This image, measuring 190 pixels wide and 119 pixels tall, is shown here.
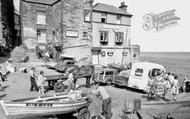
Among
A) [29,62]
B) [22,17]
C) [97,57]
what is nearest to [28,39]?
[22,17]

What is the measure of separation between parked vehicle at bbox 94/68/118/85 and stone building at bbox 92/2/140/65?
1380 cm

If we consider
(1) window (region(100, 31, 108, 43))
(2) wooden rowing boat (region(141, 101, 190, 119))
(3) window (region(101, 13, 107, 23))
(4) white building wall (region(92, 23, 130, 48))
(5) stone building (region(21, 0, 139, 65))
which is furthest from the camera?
(1) window (region(100, 31, 108, 43))

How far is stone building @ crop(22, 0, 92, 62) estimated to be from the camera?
30.0 metres

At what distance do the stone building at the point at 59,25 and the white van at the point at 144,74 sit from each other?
16.1m

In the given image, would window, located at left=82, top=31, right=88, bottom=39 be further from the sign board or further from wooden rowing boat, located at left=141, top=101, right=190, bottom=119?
wooden rowing boat, located at left=141, top=101, right=190, bottom=119

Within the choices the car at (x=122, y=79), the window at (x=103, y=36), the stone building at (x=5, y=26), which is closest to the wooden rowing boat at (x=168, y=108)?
the car at (x=122, y=79)


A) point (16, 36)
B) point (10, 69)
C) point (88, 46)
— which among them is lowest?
point (10, 69)

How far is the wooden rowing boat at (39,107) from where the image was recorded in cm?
834

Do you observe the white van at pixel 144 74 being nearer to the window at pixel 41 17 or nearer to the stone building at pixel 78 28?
the stone building at pixel 78 28

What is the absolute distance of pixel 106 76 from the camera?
729 inches

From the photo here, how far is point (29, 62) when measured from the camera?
86.0 ft

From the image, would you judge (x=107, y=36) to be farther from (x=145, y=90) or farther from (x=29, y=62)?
(x=145, y=90)

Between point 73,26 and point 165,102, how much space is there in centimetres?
2203

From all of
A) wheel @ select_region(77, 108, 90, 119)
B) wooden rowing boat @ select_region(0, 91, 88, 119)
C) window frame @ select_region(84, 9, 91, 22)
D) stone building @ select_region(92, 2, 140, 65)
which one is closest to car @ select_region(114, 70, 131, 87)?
wooden rowing boat @ select_region(0, 91, 88, 119)
